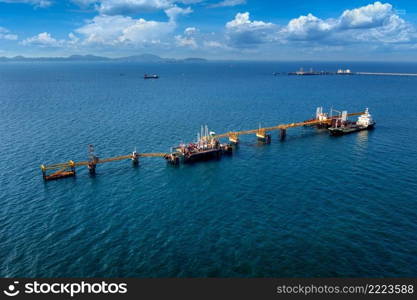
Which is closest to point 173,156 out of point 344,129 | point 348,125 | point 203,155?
point 203,155

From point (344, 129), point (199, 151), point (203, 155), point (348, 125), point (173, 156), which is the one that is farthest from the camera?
point (348, 125)

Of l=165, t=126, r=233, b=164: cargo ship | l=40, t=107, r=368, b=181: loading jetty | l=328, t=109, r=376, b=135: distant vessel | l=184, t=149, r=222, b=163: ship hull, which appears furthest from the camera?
l=328, t=109, r=376, b=135: distant vessel

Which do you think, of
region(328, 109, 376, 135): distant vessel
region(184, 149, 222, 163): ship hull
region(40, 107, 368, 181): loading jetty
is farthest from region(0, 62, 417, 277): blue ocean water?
region(328, 109, 376, 135): distant vessel

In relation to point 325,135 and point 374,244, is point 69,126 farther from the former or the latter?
point 374,244

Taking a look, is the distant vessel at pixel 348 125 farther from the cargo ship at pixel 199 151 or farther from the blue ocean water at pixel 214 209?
the cargo ship at pixel 199 151

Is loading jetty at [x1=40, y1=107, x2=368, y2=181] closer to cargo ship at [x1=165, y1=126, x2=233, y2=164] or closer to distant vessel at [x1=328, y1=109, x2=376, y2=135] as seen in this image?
cargo ship at [x1=165, y1=126, x2=233, y2=164]

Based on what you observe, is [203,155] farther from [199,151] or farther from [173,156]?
[173,156]

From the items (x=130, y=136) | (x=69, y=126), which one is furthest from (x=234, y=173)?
(x=69, y=126)

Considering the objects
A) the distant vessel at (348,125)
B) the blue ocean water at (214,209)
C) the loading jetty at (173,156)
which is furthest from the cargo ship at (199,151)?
the distant vessel at (348,125)
